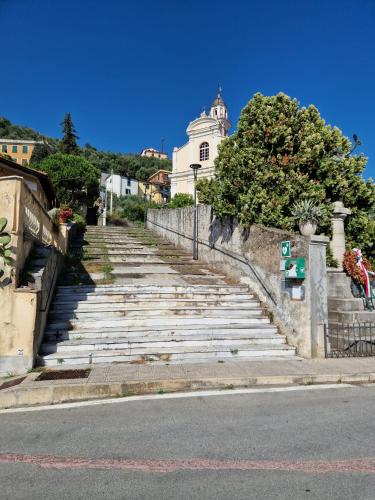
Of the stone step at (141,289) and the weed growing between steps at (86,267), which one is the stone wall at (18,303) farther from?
the weed growing between steps at (86,267)

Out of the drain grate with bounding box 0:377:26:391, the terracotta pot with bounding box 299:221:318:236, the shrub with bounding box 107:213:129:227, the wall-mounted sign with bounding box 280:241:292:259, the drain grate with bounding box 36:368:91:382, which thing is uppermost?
the shrub with bounding box 107:213:129:227

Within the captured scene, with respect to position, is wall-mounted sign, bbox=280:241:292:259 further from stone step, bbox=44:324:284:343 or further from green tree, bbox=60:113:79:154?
green tree, bbox=60:113:79:154

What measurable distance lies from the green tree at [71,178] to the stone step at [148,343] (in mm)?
25053

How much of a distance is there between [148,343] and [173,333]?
72cm

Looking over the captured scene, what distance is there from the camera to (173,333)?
301 inches

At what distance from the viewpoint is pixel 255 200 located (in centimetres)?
1023

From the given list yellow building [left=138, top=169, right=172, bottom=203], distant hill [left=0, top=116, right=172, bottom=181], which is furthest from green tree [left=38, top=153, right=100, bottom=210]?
distant hill [left=0, top=116, right=172, bottom=181]

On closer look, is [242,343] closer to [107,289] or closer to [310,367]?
[310,367]

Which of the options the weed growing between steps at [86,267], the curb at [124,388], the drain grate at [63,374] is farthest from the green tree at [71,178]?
the curb at [124,388]

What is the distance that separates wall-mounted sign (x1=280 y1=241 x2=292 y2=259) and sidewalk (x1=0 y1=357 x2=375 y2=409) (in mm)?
2573

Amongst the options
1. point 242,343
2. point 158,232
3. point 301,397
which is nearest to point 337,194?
point 242,343

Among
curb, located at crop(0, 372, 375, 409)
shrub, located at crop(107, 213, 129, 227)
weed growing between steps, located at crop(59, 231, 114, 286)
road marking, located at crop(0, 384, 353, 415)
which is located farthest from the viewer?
shrub, located at crop(107, 213, 129, 227)

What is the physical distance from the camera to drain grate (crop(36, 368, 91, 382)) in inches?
220

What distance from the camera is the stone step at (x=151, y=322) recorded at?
747 cm
